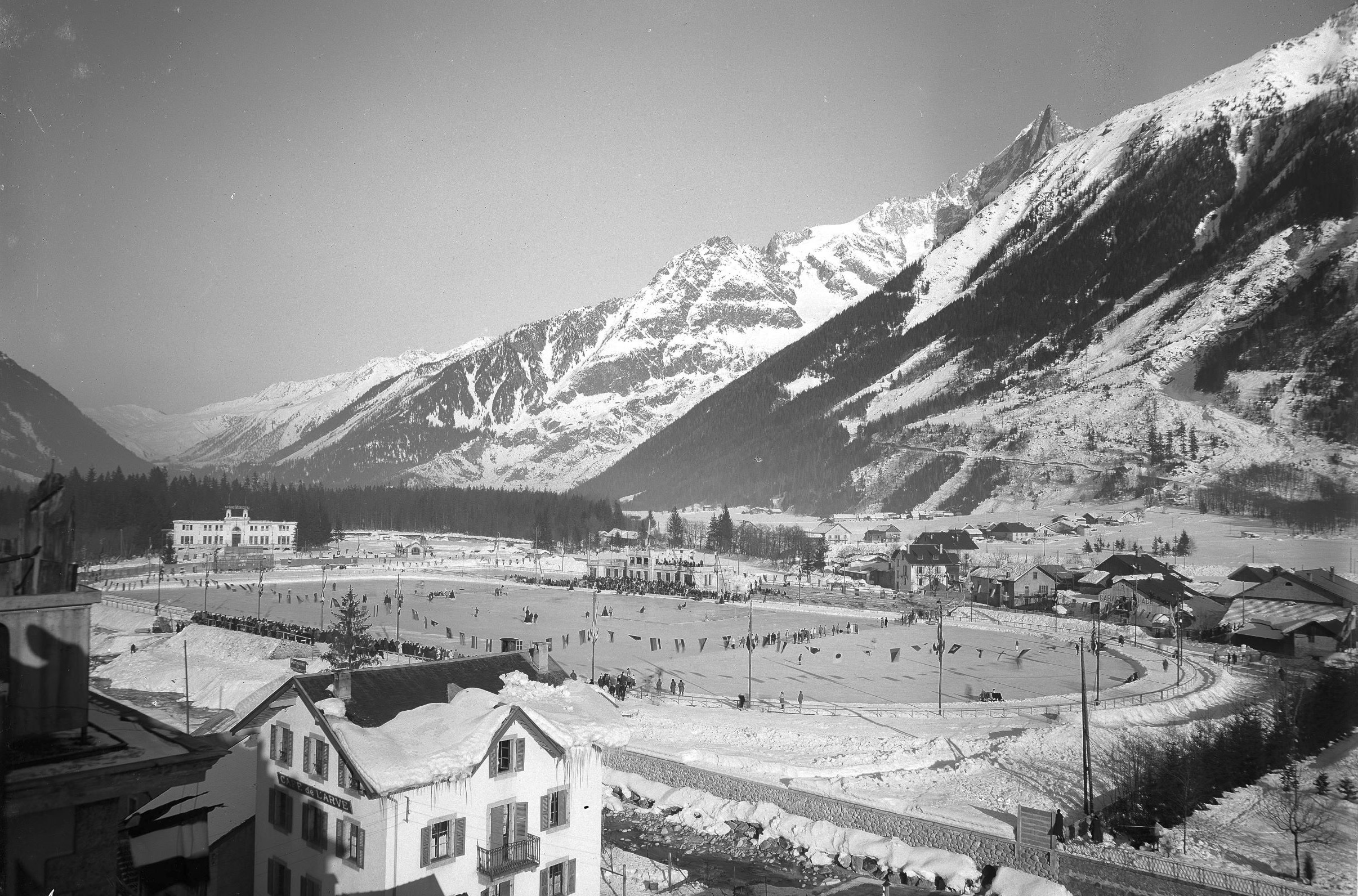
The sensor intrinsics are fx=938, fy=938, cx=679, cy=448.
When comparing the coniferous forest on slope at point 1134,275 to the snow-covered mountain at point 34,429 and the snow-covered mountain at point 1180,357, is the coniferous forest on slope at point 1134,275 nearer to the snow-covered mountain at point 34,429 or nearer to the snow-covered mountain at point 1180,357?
the snow-covered mountain at point 1180,357

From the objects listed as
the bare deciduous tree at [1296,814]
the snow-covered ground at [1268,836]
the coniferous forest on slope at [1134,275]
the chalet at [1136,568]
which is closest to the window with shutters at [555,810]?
the snow-covered ground at [1268,836]

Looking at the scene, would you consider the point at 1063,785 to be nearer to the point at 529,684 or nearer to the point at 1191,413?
the point at 529,684

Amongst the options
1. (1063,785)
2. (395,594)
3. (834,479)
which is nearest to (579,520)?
(834,479)

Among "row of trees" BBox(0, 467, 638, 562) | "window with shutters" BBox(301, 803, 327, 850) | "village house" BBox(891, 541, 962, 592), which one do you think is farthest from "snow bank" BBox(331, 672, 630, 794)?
"village house" BBox(891, 541, 962, 592)

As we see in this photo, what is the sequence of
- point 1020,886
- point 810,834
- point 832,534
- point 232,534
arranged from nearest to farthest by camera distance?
point 1020,886 < point 810,834 < point 232,534 < point 832,534

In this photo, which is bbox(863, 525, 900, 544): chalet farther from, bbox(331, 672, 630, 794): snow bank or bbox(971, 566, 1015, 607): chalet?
bbox(331, 672, 630, 794): snow bank

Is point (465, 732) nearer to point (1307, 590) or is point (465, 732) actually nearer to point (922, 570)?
point (1307, 590)

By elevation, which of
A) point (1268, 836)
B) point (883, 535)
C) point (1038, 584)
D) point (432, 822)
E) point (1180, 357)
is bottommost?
point (1268, 836)

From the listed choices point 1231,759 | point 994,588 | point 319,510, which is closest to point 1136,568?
point 994,588
